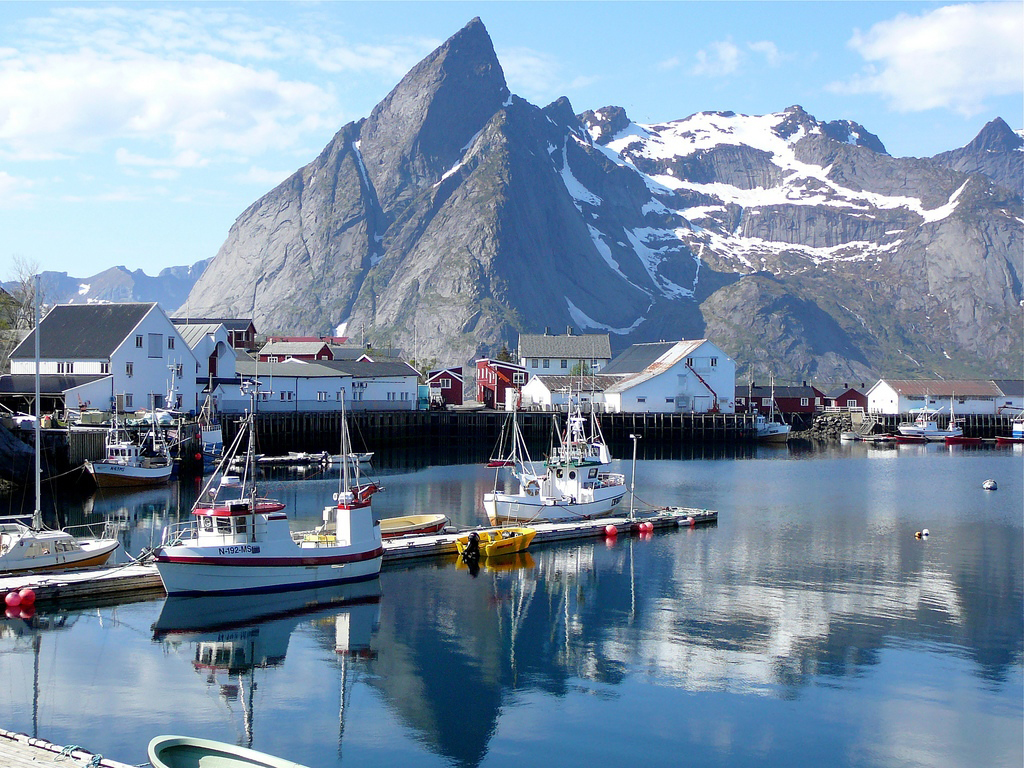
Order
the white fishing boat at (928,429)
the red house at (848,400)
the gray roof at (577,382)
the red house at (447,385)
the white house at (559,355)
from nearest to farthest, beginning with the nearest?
the gray roof at (577,382)
the white fishing boat at (928,429)
the red house at (447,385)
the white house at (559,355)
the red house at (848,400)

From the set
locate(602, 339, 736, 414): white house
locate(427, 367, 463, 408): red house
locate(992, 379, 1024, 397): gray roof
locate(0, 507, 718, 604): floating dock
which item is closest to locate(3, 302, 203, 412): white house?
locate(0, 507, 718, 604): floating dock

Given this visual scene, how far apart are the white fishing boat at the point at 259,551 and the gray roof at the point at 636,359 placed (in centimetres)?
8632

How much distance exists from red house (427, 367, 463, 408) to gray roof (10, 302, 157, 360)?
4548 cm

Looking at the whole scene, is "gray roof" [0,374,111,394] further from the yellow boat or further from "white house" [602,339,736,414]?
"white house" [602,339,736,414]

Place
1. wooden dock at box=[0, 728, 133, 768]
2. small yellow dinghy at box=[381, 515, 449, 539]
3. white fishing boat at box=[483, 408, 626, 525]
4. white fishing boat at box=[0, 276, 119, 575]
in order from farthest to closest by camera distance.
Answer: white fishing boat at box=[483, 408, 626, 525]
small yellow dinghy at box=[381, 515, 449, 539]
white fishing boat at box=[0, 276, 119, 575]
wooden dock at box=[0, 728, 133, 768]

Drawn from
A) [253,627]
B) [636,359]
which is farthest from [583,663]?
[636,359]

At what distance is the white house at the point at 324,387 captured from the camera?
9544 centimetres

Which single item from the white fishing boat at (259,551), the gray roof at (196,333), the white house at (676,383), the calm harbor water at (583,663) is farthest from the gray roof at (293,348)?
the white fishing boat at (259,551)

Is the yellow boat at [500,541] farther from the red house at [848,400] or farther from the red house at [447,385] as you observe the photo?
the red house at [848,400]

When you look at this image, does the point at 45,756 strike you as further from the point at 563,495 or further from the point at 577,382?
the point at 577,382

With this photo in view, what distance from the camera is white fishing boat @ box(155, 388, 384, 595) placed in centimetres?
3425

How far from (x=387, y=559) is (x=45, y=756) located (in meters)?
22.2

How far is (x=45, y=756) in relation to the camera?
1869cm

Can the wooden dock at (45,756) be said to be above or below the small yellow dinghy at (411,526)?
below
